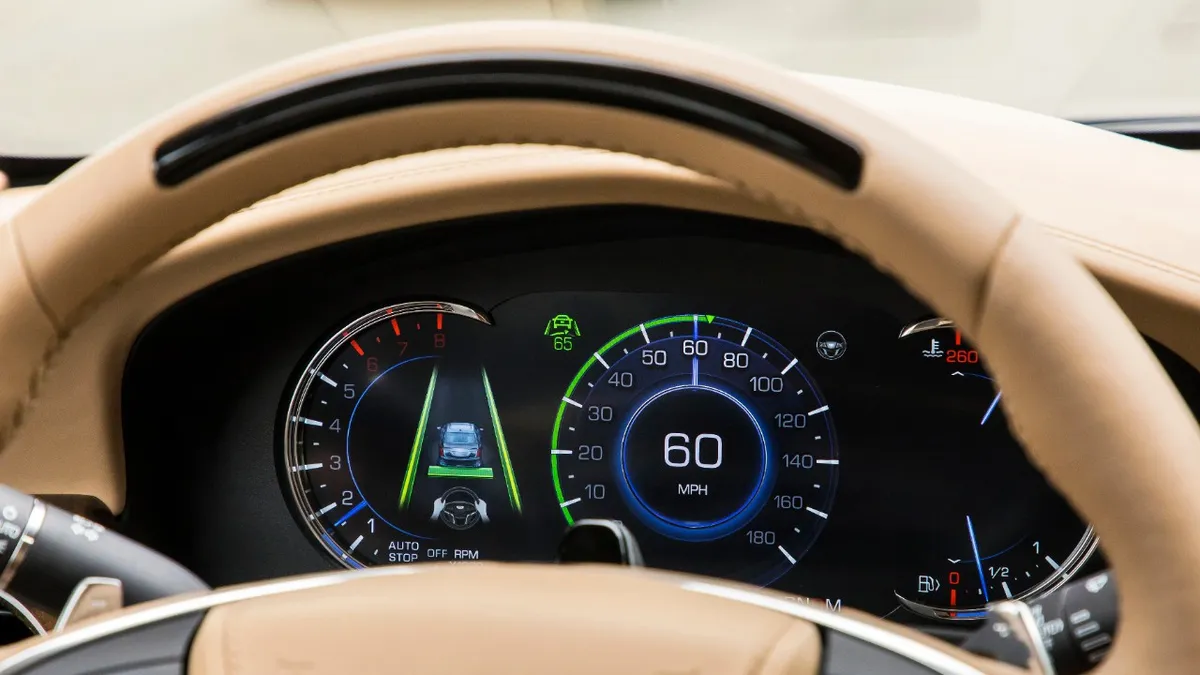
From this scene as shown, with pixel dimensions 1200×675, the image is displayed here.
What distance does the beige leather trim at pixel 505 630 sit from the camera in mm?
626

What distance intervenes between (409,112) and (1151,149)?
1.00 metres

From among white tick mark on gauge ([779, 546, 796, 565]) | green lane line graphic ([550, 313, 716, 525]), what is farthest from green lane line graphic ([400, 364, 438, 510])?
white tick mark on gauge ([779, 546, 796, 565])

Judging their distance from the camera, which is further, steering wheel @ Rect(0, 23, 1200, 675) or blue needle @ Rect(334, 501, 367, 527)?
blue needle @ Rect(334, 501, 367, 527)

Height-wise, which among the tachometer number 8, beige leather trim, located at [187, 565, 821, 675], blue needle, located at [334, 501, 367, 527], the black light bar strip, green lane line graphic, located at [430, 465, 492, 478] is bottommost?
beige leather trim, located at [187, 565, 821, 675]

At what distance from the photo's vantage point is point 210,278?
132 cm

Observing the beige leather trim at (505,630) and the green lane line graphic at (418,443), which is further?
the green lane line graphic at (418,443)

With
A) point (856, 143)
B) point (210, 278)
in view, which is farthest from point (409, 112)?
point (210, 278)

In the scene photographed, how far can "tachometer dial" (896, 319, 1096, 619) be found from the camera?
1.51 meters

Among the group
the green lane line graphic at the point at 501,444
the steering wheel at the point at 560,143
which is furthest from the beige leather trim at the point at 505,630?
the green lane line graphic at the point at 501,444

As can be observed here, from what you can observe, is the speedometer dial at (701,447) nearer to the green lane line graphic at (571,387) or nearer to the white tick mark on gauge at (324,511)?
the green lane line graphic at (571,387)

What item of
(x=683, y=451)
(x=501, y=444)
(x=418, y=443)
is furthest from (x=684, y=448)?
(x=418, y=443)

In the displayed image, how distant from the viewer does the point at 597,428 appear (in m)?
1.61

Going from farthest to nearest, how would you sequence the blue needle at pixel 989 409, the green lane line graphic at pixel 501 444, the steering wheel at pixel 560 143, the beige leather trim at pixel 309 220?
1. the green lane line graphic at pixel 501 444
2. the blue needle at pixel 989 409
3. the beige leather trim at pixel 309 220
4. the steering wheel at pixel 560 143

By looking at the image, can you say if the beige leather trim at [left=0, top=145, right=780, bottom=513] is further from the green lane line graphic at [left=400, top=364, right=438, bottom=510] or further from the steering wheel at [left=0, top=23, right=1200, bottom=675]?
the steering wheel at [left=0, top=23, right=1200, bottom=675]
